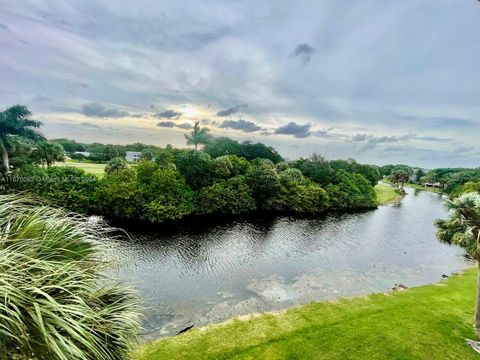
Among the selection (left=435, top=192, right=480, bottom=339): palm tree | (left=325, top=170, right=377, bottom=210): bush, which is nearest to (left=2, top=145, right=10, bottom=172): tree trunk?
(left=435, top=192, right=480, bottom=339): palm tree

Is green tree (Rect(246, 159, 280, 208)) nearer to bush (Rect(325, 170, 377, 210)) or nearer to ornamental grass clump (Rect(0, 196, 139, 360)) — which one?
bush (Rect(325, 170, 377, 210))

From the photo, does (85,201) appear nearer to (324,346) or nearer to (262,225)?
(262,225)

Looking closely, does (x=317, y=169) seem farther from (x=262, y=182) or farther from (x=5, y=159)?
(x=5, y=159)

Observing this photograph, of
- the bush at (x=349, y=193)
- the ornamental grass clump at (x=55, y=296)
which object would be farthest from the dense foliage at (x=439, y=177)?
the ornamental grass clump at (x=55, y=296)

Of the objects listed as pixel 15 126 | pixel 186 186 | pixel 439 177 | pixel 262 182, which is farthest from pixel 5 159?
pixel 439 177

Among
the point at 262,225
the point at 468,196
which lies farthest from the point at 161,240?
the point at 468,196
